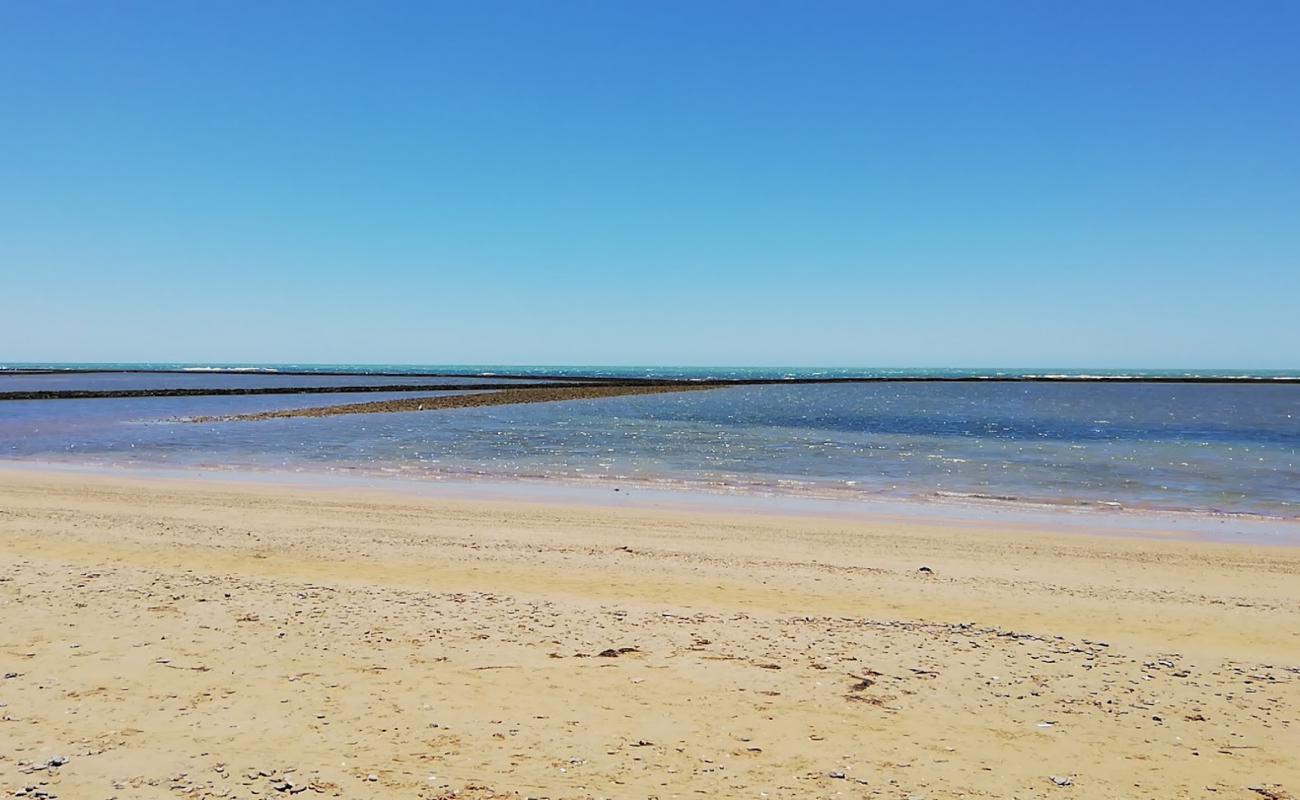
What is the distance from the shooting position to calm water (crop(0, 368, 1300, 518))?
22.7m

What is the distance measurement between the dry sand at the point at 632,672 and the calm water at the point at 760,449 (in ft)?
34.0

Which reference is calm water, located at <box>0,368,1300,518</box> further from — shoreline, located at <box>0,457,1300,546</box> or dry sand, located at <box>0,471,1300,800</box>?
dry sand, located at <box>0,471,1300,800</box>

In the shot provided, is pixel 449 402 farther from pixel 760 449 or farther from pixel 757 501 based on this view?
pixel 757 501

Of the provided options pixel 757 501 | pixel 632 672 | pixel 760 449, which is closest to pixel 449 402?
pixel 760 449

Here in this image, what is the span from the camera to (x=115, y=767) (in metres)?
5.16

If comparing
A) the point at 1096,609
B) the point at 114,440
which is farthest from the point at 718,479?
the point at 114,440

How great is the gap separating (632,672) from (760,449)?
2551 cm

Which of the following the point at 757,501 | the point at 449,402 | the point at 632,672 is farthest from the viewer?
the point at 449,402

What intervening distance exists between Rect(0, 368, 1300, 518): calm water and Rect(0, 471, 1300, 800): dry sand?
10.4 meters

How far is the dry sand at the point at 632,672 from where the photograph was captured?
5312mm

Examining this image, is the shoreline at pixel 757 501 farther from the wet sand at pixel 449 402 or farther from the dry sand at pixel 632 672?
the wet sand at pixel 449 402

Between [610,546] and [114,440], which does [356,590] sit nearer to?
[610,546]

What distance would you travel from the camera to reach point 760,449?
32188 millimetres

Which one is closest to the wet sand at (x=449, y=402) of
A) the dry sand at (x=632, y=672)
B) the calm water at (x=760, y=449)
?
the calm water at (x=760, y=449)
